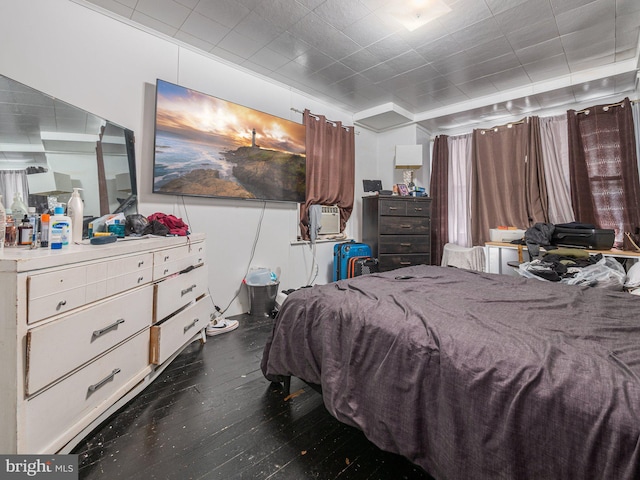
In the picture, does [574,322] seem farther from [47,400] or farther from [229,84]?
[229,84]

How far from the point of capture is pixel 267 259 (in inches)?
125

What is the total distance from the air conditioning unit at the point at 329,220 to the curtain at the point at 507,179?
1.83 metres

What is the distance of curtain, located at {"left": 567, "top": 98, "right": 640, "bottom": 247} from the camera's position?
9.27 ft

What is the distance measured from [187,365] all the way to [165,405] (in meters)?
0.43

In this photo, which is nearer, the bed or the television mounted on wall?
the bed

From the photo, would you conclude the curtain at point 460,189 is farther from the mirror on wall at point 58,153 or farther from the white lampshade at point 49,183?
the white lampshade at point 49,183

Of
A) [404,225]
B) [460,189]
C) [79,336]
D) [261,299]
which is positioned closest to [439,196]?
[460,189]

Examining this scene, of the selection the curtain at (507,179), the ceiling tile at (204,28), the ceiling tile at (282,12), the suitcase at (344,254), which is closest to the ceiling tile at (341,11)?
the ceiling tile at (282,12)

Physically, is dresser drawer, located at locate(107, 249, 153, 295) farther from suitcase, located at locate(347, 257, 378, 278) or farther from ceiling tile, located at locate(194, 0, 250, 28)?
suitcase, located at locate(347, 257, 378, 278)

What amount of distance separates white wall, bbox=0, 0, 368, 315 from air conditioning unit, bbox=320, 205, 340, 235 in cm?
36

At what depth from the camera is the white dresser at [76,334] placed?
91 cm

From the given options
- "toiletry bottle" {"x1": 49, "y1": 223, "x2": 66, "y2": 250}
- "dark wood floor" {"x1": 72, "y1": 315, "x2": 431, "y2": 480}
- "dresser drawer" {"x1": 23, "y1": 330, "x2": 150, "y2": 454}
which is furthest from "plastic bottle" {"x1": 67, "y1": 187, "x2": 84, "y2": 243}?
"dark wood floor" {"x1": 72, "y1": 315, "x2": 431, "y2": 480}

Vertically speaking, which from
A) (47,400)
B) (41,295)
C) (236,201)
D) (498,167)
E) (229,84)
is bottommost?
(47,400)

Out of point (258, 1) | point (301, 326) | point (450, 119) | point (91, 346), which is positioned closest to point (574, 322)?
point (301, 326)
